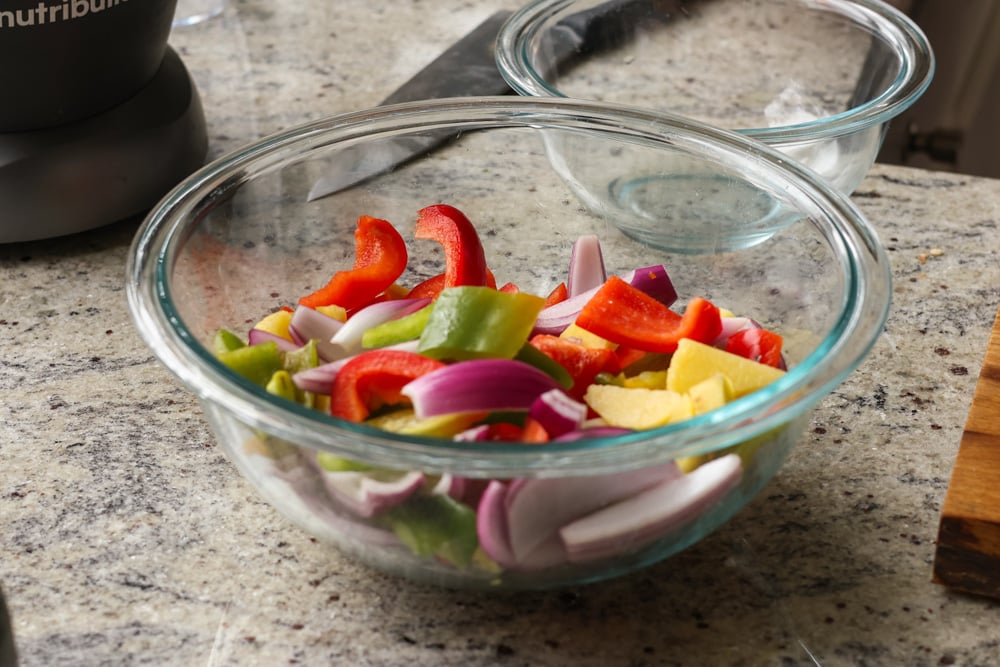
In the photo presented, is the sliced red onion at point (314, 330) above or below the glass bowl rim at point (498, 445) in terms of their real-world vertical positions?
below

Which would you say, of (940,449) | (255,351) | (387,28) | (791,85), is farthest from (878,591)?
(387,28)

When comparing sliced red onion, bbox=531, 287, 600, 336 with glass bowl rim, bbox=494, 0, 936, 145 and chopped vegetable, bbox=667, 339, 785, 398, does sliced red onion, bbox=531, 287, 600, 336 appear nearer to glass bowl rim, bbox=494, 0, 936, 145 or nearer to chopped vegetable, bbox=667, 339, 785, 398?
chopped vegetable, bbox=667, 339, 785, 398

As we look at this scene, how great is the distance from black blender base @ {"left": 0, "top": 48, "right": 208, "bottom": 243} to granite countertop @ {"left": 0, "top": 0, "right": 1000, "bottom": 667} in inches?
2.2

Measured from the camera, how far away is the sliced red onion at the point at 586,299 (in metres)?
0.82

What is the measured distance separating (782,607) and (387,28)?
3.70 feet

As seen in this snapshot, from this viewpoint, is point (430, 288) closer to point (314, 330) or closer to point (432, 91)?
point (314, 330)

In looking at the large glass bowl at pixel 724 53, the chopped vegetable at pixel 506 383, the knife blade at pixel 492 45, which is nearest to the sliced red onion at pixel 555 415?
the chopped vegetable at pixel 506 383

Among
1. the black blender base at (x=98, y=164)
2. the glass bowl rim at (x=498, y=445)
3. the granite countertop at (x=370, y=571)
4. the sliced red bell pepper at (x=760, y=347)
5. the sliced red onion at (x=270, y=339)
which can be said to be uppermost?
the glass bowl rim at (x=498, y=445)

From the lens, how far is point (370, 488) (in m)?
0.62

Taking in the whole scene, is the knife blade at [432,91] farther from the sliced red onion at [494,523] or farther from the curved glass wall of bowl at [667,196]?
the sliced red onion at [494,523]

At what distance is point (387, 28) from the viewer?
161 centimetres

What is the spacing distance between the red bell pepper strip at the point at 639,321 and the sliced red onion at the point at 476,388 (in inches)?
4.6

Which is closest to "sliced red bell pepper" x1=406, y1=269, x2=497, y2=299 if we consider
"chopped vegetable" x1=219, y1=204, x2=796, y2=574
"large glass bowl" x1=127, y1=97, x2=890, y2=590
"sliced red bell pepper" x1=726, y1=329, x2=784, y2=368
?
"chopped vegetable" x1=219, y1=204, x2=796, y2=574

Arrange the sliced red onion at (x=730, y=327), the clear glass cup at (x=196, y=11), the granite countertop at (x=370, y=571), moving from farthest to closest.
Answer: the clear glass cup at (x=196, y=11) < the sliced red onion at (x=730, y=327) < the granite countertop at (x=370, y=571)
